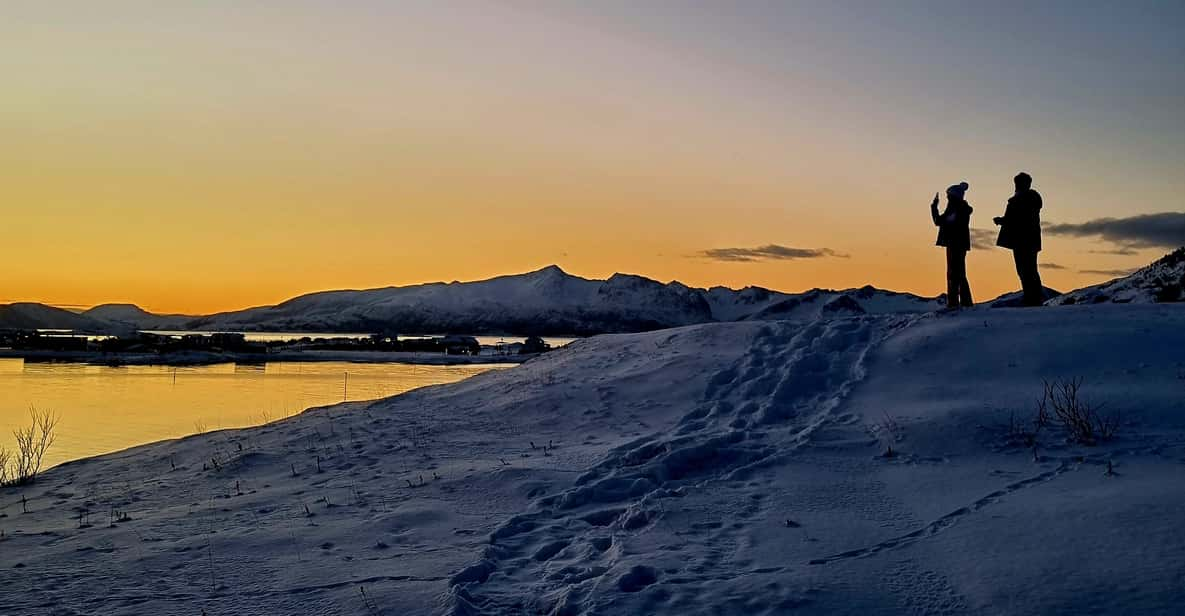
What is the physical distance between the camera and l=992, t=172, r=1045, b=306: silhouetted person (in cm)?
1571

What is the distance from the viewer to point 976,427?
9.73 m

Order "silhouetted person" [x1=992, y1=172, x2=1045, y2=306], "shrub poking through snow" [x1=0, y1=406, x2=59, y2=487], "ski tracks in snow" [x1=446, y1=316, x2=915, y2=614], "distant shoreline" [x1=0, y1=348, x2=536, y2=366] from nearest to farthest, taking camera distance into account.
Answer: "ski tracks in snow" [x1=446, y1=316, x2=915, y2=614], "shrub poking through snow" [x1=0, y1=406, x2=59, y2=487], "silhouetted person" [x1=992, y1=172, x2=1045, y2=306], "distant shoreline" [x1=0, y1=348, x2=536, y2=366]

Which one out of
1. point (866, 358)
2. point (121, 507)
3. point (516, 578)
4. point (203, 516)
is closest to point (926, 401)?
point (866, 358)

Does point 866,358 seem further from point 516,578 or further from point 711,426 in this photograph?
point 516,578

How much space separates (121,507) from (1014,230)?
53.0ft

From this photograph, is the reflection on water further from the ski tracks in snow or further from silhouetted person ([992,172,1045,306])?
silhouetted person ([992,172,1045,306])

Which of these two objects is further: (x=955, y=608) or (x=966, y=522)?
(x=966, y=522)

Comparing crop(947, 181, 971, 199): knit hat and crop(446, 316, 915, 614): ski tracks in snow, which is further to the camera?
crop(947, 181, 971, 199): knit hat

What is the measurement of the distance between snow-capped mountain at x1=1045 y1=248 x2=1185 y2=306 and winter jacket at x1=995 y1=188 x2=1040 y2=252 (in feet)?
20.7

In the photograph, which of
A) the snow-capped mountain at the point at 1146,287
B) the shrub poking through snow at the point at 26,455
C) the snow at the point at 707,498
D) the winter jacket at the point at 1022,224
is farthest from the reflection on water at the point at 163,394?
the snow-capped mountain at the point at 1146,287

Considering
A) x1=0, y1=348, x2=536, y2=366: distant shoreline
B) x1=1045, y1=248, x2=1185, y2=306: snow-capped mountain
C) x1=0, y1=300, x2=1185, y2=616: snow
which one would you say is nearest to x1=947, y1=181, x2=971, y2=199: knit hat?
x1=0, y1=300, x2=1185, y2=616: snow

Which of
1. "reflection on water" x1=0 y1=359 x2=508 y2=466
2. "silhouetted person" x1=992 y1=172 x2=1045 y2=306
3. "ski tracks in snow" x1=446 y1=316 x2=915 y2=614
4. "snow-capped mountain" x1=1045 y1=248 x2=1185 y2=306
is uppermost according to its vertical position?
"silhouetted person" x1=992 y1=172 x2=1045 y2=306

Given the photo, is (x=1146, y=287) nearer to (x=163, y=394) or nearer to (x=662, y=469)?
(x=662, y=469)

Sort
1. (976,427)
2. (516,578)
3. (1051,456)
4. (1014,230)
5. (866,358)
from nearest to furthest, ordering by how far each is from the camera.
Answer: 1. (516,578)
2. (1051,456)
3. (976,427)
4. (866,358)
5. (1014,230)
